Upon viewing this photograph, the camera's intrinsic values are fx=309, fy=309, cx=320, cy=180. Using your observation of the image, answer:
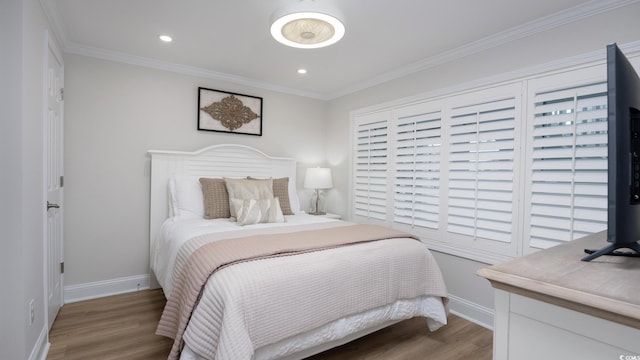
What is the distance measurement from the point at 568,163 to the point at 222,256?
95.6 inches

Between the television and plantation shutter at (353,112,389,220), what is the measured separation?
8.95 feet

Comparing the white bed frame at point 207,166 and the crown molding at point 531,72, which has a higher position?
the crown molding at point 531,72

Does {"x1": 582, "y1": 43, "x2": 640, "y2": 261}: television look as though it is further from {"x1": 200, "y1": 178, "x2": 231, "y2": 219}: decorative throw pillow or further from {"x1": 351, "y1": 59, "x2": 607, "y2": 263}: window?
{"x1": 200, "y1": 178, "x2": 231, "y2": 219}: decorative throw pillow

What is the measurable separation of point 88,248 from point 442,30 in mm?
3819

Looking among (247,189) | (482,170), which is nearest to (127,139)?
(247,189)

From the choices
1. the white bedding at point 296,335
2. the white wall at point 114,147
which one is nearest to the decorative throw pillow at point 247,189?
the white bedding at point 296,335

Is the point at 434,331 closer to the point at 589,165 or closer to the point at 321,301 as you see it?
the point at 321,301

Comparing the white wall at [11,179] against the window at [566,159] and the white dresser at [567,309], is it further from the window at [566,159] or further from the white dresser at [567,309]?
the window at [566,159]

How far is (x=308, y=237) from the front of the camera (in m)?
2.32

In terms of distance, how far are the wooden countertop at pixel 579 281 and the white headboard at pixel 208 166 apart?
321cm

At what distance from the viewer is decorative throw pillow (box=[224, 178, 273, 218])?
126 inches

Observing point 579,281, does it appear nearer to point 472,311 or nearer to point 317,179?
point 472,311

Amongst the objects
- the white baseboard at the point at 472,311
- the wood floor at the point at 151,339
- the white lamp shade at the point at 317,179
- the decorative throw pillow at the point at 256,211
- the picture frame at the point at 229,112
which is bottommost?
the wood floor at the point at 151,339

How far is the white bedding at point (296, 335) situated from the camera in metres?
1.70
